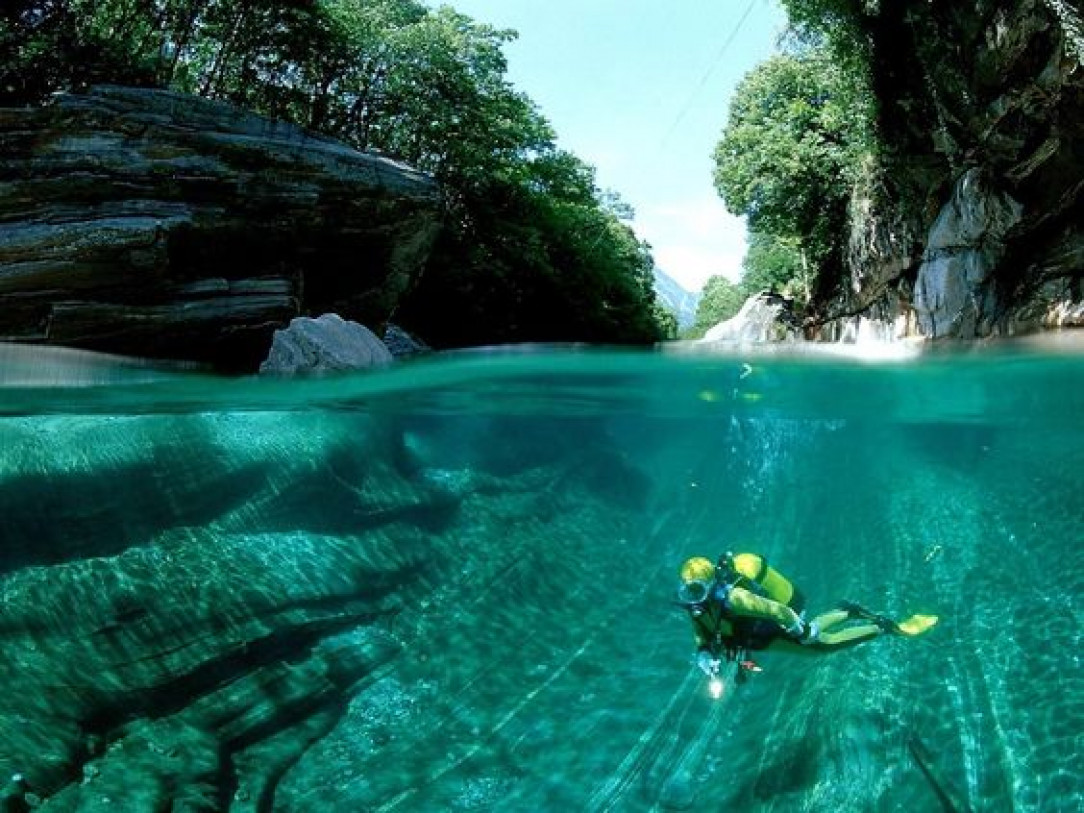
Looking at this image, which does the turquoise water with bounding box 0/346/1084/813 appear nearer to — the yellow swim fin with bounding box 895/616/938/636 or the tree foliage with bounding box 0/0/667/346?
the yellow swim fin with bounding box 895/616/938/636

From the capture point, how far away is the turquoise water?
18.0 ft

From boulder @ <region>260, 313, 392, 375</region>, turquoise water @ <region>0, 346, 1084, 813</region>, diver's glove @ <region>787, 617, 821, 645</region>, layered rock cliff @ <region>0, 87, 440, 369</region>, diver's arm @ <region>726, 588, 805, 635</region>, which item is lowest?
turquoise water @ <region>0, 346, 1084, 813</region>

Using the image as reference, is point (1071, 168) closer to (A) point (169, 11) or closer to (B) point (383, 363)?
(B) point (383, 363)

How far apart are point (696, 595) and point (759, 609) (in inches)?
17.9

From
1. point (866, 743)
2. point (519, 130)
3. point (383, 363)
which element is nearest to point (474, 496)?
point (383, 363)

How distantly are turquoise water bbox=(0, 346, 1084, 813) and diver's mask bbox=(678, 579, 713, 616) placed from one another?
4.75ft

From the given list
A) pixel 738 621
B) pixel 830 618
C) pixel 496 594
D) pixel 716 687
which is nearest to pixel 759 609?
pixel 738 621

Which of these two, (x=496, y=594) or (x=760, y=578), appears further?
(x=496, y=594)

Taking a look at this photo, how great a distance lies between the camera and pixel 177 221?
14.4 meters

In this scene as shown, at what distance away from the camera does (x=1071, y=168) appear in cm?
1380

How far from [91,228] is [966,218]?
16768mm

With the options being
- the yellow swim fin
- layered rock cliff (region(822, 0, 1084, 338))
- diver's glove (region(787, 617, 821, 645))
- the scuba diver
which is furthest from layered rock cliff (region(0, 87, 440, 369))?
the yellow swim fin

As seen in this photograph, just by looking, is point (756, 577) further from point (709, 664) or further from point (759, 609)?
point (709, 664)

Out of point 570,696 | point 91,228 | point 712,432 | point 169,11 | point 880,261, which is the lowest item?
point 570,696
